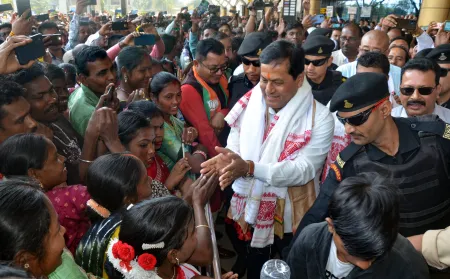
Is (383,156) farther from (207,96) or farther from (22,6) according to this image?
(22,6)

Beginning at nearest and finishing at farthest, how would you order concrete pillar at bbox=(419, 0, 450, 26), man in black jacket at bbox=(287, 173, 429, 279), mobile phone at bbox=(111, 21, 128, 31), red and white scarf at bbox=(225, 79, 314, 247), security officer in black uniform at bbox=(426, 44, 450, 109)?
man in black jacket at bbox=(287, 173, 429, 279), red and white scarf at bbox=(225, 79, 314, 247), security officer in black uniform at bbox=(426, 44, 450, 109), mobile phone at bbox=(111, 21, 128, 31), concrete pillar at bbox=(419, 0, 450, 26)

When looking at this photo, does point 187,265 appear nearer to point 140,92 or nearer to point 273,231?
point 273,231

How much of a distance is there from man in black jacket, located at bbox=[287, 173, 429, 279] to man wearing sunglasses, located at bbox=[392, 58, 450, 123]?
5.07ft

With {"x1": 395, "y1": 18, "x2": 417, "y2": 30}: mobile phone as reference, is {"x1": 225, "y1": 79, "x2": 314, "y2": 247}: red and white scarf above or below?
below

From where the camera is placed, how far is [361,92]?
1997 mm

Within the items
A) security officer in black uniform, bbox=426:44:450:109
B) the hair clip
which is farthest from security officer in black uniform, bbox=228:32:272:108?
the hair clip

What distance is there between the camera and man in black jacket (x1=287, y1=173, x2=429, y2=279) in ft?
4.65

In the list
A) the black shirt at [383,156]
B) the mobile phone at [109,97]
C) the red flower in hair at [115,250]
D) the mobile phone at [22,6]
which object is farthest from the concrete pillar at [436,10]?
the red flower in hair at [115,250]

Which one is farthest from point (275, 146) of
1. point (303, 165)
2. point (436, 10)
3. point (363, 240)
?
point (436, 10)

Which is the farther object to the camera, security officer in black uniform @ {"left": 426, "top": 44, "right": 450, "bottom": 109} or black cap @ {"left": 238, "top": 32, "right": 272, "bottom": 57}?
black cap @ {"left": 238, "top": 32, "right": 272, "bottom": 57}

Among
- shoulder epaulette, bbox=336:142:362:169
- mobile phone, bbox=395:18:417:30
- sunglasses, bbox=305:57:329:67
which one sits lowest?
shoulder epaulette, bbox=336:142:362:169

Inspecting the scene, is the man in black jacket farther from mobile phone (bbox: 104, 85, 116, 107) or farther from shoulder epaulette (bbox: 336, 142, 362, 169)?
mobile phone (bbox: 104, 85, 116, 107)

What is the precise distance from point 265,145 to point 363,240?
1.24 meters

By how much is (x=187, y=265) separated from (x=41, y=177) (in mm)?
932
